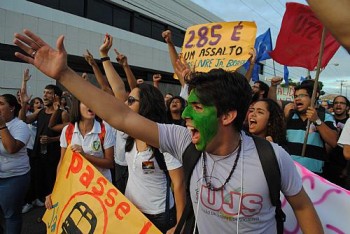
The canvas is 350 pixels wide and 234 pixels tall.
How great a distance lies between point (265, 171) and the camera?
158 cm

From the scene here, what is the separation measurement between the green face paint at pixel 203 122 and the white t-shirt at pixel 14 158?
2.71 m

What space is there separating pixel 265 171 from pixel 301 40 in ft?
11.0

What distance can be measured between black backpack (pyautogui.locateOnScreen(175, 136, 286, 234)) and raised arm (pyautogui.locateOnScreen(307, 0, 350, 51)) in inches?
34.1

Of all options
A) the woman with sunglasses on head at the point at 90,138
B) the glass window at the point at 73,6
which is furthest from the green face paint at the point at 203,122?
the glass window at the point at 73,6

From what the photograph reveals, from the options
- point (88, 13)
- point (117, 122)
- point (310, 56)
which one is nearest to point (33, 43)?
point (117, 122)

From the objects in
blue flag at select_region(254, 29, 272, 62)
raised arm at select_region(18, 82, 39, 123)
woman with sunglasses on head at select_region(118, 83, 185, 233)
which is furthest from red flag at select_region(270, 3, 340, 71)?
blue flag at select_region(254, 29, 272, 62)

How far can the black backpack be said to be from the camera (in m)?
1.58

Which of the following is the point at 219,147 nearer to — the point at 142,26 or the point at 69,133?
the point at 69,133

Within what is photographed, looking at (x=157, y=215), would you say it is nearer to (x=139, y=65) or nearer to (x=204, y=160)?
(x=204, y=160)

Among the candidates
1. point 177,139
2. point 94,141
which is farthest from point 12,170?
point 177,139

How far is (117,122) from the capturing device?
1.73 meters

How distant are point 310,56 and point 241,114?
319 centimetres

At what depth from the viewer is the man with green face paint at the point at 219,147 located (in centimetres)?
160

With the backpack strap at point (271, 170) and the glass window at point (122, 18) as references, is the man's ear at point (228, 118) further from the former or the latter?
the glass window at point (122, 18)
